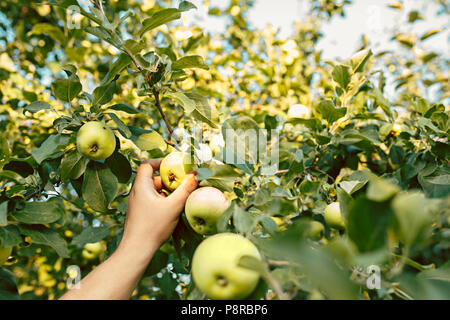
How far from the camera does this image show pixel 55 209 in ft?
4.02

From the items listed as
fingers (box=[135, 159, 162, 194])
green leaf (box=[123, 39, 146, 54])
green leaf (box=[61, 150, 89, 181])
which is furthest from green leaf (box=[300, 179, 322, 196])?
green leaf (box=[61, 150, 89, 181])

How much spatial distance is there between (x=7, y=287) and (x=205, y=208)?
94 centimetres

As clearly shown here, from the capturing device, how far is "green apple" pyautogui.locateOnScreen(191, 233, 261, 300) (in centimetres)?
74

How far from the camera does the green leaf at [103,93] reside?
123cm

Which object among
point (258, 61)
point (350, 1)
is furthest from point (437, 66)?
point (258, 61)

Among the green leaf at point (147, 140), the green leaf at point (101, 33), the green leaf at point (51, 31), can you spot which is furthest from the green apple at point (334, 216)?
the green leaf at point (51, 31)

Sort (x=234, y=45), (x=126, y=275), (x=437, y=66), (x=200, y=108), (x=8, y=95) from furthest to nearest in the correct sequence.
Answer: (x=437, y=66)
(x=234, y=45)
(x=8, y=95)
(x=200, y=108)
(x=126, y=275)

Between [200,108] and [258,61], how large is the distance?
151 cm

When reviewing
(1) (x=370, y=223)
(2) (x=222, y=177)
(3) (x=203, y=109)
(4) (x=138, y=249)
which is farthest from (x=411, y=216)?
(3) (x=203, y=109)

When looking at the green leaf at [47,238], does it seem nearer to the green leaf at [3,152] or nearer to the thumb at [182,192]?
the green leaf at [3,152]

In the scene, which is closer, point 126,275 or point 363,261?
point 363,261

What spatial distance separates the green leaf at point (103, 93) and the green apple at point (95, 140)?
3.9 inches
